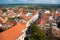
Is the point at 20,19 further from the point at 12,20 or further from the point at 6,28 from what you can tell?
the point at 6,28

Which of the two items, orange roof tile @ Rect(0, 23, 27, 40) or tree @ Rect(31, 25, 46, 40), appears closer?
orange roof tile @ Rect(0, 23, 27, 40)

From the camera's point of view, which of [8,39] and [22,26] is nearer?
[8,39]

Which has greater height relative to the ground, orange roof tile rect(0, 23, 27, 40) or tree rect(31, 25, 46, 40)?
orange roof tile rect(0, 23, 27, 40)

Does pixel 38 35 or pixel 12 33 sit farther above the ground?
pixel 12 33

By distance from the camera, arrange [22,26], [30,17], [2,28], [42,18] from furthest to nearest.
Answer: [30,17], [42,18], [22,26], [2,28]

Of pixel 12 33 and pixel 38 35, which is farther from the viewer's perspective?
pixel 38 35

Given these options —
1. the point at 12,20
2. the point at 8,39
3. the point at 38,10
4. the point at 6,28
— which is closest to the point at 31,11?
the point at 38,10

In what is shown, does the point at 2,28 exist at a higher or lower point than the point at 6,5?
lower

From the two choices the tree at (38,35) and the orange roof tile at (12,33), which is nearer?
the orange roof tile at (12,33)

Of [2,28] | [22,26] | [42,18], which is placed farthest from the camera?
[42,18]

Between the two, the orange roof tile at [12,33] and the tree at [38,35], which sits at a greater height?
the orange roof tile at [12,33]
